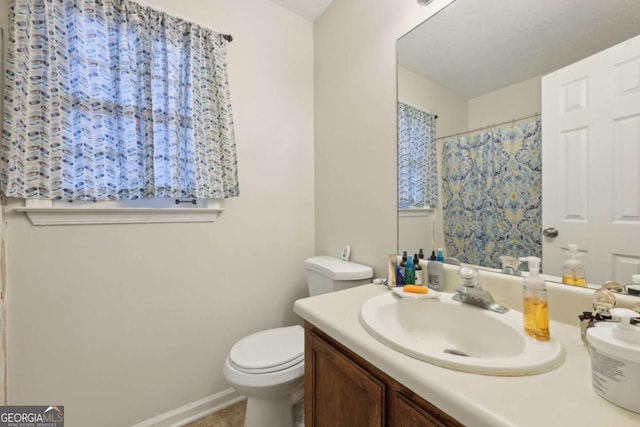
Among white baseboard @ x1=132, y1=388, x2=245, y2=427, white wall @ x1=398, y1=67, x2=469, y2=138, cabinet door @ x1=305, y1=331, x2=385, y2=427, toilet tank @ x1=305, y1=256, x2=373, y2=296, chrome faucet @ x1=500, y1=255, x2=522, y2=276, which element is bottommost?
white baseboard @ x1=132, y1=388, x2=245, y2=427

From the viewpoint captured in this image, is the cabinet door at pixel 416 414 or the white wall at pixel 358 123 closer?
the cabinet door at pixel 416 414

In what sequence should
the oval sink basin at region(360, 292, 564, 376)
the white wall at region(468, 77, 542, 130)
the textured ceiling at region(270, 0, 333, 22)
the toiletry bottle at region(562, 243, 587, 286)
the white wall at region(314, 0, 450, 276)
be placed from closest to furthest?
the oval sink basin at region(360, 292, 564, 376), the toiletry bottle at region(562, 243, 587, 286), the white wall at region(468, 77, 542, 130), the white wall at region(314, 0, 450, 276), the textured ceiling at region(270, 0, 333, 22)

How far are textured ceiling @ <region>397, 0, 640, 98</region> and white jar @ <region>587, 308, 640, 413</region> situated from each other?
773mm

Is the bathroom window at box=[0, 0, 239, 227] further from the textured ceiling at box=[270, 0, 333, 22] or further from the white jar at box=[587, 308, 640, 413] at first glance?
the white jar at box=[587, 308, 640, 413]

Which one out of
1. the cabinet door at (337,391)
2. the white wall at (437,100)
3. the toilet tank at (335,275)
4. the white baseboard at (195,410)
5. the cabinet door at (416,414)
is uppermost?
the white wall at (437,100)

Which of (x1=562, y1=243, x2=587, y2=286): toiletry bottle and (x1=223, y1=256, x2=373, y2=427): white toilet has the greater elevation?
(x1=562, y1=243, x2=587, y2=286): toiletry bottle

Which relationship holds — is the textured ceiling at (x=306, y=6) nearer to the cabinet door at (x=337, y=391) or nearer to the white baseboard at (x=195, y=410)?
the cabinet door at (x=337, y=391)

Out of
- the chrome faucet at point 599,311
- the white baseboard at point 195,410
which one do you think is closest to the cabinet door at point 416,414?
the chrome faucet at point 599,311

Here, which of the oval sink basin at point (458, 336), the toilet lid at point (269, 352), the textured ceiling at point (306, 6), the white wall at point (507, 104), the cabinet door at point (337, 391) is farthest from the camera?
the textured ceiling at point (306, 6)

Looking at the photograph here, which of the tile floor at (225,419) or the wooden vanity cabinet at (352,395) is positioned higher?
the wooden vanity cabinet at (352,395)

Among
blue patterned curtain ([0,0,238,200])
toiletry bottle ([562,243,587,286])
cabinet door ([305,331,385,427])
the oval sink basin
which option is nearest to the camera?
the oval sink basin

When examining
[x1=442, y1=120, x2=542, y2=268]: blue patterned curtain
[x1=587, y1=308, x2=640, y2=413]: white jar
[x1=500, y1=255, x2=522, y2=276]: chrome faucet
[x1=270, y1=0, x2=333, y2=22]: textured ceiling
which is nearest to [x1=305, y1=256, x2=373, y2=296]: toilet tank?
[x1=442, y1=120, x2=542, y2=268]: blue patterned curtain

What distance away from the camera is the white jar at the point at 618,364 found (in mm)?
429

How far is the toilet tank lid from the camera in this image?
137 cm
